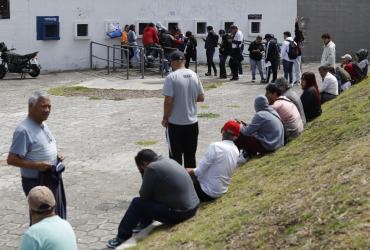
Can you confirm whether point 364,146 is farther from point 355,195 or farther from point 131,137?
point 131,137

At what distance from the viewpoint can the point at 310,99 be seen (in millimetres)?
11344

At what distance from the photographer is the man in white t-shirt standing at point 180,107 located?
27.5 ft

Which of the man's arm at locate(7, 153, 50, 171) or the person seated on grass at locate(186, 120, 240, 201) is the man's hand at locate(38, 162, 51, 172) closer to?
the man's arm at locate(7, 153, 50, 171)

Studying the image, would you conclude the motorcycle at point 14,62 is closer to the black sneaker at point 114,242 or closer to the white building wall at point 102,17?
the white building wall at point 102,17

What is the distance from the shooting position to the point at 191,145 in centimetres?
862

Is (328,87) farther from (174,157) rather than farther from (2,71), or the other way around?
(2,71)

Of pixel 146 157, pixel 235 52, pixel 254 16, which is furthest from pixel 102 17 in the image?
pixel 146 157

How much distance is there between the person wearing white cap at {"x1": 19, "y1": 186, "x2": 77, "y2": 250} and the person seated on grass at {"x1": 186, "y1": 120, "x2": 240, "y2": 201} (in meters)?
2.88

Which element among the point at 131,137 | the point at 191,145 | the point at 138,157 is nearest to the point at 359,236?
the point at 138,157

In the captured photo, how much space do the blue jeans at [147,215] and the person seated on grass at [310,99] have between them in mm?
4770

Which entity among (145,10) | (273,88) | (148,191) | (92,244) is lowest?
(92,244)

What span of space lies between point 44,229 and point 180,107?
369 centimetres

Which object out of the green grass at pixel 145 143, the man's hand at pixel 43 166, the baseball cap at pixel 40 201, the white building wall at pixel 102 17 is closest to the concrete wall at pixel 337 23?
the white building wall at pixel 102 17

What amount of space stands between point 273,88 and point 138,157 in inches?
149
